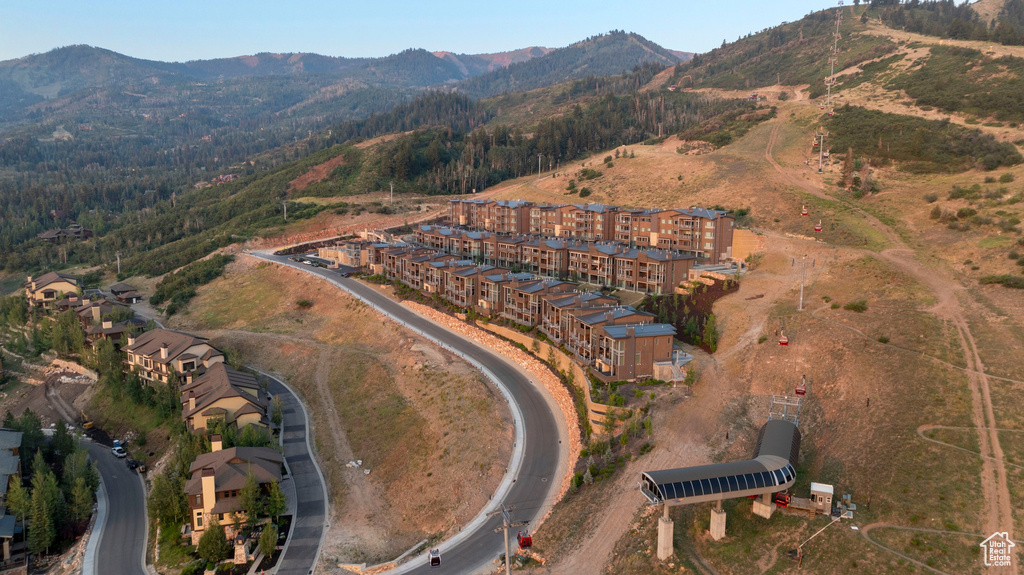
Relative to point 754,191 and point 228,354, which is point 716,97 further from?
point 228,354

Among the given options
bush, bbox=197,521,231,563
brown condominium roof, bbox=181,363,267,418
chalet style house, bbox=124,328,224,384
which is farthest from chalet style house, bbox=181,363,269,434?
bush, bbox=197,521,231,563

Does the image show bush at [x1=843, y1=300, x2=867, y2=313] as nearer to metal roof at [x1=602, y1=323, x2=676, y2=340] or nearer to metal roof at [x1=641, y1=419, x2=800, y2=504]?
metal roof at [x1=602, y1=323, x2=676, y2=340]

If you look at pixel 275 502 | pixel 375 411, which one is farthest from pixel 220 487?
pixel 375 411

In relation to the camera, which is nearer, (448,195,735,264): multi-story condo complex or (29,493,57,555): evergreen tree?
(29,493,57,555): evergreen tree

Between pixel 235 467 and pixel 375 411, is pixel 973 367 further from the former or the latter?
pixel 235 467

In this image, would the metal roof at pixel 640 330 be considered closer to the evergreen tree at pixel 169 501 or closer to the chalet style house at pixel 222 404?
the chalet style house at pixel 222 404

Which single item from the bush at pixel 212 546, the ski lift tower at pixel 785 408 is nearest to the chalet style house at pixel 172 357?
the bush at pixel 212 546
